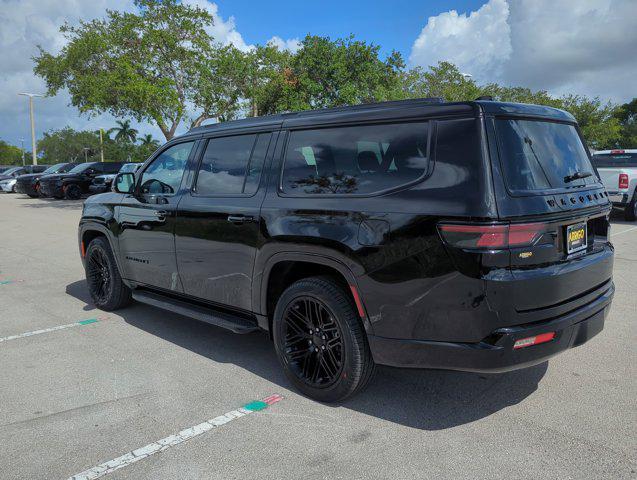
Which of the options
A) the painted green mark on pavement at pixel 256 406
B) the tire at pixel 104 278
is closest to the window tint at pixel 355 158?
the painted green mark on pavement at pixel 256 406

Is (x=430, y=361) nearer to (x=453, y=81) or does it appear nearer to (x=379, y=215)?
(x=379, y=215)

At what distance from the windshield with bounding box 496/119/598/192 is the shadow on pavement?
4.75 feet

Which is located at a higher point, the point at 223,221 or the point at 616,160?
the point at 616,160

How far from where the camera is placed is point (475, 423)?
3086 millimetres

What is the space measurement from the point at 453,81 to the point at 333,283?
31189 millimetres

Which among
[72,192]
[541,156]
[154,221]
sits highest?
[541,156]

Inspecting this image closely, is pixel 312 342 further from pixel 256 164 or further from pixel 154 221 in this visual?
pixel 154 221

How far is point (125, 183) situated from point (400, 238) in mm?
3248

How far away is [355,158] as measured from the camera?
322 centimetres

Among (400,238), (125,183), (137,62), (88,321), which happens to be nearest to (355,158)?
(400,238)

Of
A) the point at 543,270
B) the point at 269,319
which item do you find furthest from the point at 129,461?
the point at 543,270

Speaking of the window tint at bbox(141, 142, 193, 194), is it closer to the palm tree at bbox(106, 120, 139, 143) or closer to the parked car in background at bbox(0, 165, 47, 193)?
the parked car in background at bbox(0, 165, 47, 193)

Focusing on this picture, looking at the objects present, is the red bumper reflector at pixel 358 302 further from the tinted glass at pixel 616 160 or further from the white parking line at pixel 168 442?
the tinted glass at pixel 616 160

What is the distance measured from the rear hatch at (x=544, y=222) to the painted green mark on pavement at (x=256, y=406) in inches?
66.1
